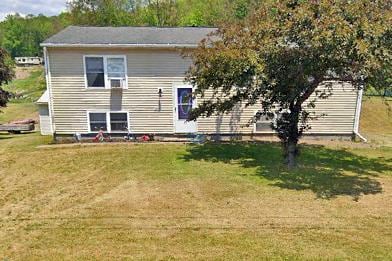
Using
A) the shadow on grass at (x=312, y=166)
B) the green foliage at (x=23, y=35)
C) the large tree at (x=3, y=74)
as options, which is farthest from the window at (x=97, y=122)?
the green foliage at (x=23, y=35)

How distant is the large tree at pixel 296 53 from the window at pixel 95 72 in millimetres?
4650

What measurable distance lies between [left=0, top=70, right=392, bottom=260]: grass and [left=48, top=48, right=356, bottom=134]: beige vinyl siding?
178 centimetres

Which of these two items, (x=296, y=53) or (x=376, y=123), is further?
(x=376, y=123)

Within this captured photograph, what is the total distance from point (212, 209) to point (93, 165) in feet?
15.6

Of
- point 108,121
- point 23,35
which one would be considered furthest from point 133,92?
point 23,35

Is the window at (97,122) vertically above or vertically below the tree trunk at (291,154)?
above

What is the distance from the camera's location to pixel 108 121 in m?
13.0

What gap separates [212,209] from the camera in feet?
21.8

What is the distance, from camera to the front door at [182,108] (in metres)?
12.8

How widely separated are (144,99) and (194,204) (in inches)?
268

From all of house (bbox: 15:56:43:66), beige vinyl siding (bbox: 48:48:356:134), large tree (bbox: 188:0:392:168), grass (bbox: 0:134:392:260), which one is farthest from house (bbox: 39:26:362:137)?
house (bbox: 15:56:43:66)

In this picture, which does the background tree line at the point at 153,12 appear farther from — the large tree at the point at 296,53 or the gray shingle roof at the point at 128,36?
the large tree at the point at 296,53

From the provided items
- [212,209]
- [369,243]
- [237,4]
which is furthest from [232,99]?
[237,4]

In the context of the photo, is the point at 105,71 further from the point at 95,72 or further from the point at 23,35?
the point at 23,35
